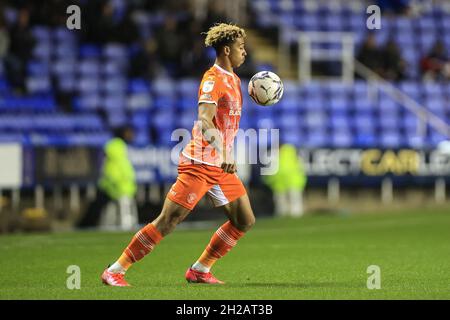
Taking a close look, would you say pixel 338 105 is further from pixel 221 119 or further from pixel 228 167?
pixel 228 167

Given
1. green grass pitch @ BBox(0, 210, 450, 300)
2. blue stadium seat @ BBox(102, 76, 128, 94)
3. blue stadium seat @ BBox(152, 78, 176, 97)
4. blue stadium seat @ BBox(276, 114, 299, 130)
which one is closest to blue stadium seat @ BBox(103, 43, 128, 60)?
blue stadium seat @ BBox(102, 76, 128, 94)

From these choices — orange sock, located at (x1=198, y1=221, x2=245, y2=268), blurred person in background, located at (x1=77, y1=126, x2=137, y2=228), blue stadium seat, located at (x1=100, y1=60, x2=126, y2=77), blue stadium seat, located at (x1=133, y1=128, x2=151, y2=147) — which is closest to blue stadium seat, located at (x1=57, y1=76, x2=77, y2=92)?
blue stadium seat, located at (x1=100, y1=60, x2=126, y2=77)

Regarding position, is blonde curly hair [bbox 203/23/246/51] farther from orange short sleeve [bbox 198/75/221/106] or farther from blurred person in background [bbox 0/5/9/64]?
blurred person in background [bbox 0/5/9/64]

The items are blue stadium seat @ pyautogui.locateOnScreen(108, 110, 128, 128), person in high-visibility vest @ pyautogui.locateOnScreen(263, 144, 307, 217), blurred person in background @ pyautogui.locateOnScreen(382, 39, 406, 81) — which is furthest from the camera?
blurred person in background @ pyautogui.locateOnScreen(382, 39, 406, 81)

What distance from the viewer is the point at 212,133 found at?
27.2 feet

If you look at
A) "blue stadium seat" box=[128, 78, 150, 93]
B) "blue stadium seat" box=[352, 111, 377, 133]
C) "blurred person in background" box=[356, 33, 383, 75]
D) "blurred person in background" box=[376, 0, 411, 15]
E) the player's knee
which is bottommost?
the player's knee

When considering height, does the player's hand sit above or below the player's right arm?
below

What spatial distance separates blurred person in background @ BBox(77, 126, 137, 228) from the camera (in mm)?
17469

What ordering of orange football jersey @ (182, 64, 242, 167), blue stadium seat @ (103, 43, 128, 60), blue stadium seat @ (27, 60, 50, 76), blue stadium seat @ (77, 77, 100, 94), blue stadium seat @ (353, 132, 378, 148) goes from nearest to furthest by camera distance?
orange football jersey @ (182, 64, 242, 167) < blue stadium seat @ (27, 60, 50, 76) < blue stadium seat @ (77, 77, 100, 94) < blue stadium seat @ (103, 43, 128, 60) < blue stadium seat @ (353, 132, 378, 148)

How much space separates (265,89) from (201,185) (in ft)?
3.10

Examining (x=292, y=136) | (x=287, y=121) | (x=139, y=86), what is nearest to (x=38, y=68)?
(x=139, y=86)

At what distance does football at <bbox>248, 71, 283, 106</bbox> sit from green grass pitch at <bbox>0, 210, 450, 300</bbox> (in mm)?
1399

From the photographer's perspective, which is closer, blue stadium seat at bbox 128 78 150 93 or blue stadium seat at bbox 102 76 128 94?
blue stadium seat at bbox 102 76 128 94

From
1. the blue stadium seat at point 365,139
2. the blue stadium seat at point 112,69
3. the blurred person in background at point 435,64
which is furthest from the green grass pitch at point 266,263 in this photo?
the blurred person in background at point 435,64
